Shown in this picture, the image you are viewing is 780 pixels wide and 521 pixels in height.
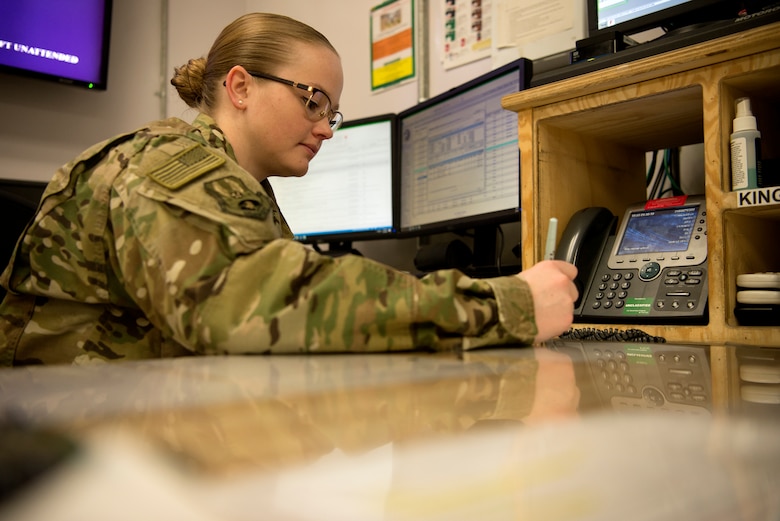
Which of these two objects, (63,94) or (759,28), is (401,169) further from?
(63,94)

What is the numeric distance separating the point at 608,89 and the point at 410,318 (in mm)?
646

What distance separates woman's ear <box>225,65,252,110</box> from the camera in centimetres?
104

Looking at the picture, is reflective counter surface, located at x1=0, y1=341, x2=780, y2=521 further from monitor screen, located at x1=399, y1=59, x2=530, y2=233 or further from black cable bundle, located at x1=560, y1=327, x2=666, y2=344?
monitor screen, located at x1=399, y1=59, x2=530, y2=233

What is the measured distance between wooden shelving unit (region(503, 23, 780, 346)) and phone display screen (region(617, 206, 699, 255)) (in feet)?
0.34

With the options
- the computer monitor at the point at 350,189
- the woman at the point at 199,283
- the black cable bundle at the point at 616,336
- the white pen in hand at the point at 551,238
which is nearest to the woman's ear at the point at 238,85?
the woman at the point at 199,283

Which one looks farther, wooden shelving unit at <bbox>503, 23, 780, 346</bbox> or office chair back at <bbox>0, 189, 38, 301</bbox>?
office chair back at <bbox>0, 189, 38, 301</bbox>

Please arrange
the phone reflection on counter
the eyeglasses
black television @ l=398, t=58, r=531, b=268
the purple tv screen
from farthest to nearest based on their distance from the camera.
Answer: the purple tv screen < black television @ l=398, t=58, r=531, b=268 < the eyeglasses < the phone reflection on counter

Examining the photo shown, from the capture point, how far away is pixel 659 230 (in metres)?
1.09

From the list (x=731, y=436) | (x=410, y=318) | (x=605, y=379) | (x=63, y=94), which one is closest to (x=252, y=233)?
(x=410, y=318)

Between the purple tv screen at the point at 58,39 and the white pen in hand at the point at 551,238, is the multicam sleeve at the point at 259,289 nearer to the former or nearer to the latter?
the white pen in hand at the point at 551,238

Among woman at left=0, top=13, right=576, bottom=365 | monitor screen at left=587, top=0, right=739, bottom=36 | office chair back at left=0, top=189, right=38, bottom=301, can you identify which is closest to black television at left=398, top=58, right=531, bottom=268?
monitor screen at left=587, top=0, right=739, bottom=36

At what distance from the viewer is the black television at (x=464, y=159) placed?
148cm

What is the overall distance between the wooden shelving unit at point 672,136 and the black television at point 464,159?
229 mm

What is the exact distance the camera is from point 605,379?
1.57 feet
